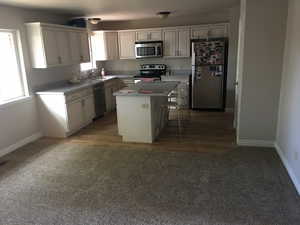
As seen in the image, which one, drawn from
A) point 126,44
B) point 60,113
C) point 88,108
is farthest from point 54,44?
point 126,44

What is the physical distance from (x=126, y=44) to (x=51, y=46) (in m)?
2.68

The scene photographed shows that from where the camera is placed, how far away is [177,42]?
6.58 metres

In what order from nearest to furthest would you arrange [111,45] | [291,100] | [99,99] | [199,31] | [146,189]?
[146,189]
[291,100]
[99,99]
[199,31]
[111,45]

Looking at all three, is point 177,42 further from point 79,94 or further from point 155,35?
point 79,94

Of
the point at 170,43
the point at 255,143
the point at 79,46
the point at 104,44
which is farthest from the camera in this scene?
the point at 104,44

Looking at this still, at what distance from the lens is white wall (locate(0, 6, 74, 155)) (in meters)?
4.05

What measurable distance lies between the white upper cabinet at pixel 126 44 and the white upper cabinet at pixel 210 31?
172cm

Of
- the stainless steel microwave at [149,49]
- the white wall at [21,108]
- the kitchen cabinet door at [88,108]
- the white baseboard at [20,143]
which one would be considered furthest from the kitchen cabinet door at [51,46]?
the stainless steel microwave at [149,49]

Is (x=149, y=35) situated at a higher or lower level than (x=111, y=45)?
higher

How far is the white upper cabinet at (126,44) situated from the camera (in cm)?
690

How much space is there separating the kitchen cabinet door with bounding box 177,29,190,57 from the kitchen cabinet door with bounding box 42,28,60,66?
3.20m

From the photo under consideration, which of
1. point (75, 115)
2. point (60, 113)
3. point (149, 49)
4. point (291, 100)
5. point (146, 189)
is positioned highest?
point (149, 49)

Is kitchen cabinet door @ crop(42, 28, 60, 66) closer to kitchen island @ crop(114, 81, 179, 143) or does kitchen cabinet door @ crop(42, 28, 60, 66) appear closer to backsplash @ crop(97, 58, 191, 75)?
kitchen island @ crop(114, 81, 179, 143)

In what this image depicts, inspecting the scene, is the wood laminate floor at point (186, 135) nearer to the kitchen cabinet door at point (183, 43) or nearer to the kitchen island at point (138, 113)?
the kitchen island at point (138, 113)
